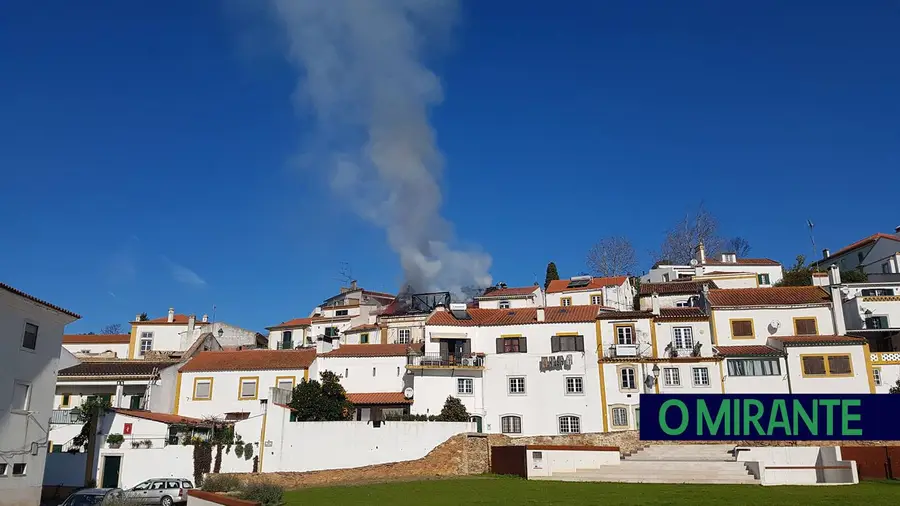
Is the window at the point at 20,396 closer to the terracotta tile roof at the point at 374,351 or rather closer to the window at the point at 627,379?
the terracotta tile roof at the point at 374,351

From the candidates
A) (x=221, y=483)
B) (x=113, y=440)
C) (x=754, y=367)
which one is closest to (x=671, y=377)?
(x=754, y=367)

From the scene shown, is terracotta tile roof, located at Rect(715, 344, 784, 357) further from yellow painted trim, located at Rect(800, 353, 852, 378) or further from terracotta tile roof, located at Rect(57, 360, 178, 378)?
terracotta tile roof, located at Rect(57, 360, 178, 378)

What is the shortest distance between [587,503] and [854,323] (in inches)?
1505

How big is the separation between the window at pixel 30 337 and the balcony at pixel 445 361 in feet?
80.2

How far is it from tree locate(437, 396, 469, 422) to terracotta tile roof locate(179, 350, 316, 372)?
11.7 meters

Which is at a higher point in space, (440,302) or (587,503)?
(440,302)

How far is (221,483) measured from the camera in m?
39.7

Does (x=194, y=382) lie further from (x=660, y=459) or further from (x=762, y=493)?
(x=762, y=493)

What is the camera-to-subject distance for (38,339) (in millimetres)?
36344

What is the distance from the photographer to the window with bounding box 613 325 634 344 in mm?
52969

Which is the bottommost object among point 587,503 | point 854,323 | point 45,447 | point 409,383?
point 587,503

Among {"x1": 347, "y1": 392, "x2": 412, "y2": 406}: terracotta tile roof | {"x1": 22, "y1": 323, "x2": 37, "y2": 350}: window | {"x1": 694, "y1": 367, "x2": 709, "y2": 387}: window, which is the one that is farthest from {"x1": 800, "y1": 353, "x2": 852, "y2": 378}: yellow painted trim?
{"x1": 22, "y1": 323, "x2": 37, "y2": 350}: window

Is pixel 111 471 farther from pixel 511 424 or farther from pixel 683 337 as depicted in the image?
pixel 683 337

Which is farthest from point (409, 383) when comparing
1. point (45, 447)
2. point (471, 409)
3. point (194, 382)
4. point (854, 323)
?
point (854, 323)
